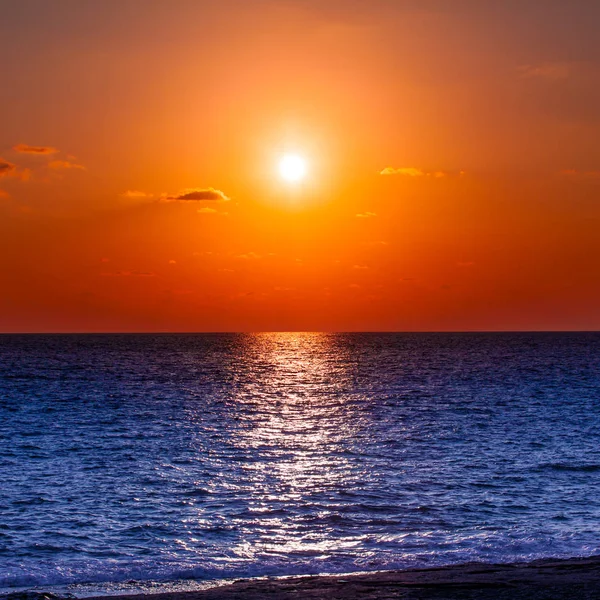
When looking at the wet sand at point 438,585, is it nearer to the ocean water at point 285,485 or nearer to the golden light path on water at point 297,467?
the ocean water at point 285,485

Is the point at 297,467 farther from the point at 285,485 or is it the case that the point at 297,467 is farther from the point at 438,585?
the point at 438,585

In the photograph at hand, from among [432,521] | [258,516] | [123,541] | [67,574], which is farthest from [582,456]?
[67,574]

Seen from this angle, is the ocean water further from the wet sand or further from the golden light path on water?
the wet sand

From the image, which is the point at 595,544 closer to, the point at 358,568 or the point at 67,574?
the point at 358,568

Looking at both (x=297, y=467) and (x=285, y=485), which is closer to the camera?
(x=285, y=485)

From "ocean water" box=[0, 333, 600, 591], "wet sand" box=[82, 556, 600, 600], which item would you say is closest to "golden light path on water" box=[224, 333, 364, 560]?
"ocean water" box=[0, 333, 600, 591]

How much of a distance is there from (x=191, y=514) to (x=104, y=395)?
51295 millimetres

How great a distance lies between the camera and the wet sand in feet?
55.9

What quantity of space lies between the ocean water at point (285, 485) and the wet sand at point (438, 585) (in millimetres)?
1609

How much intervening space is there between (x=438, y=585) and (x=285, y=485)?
14.9 metres

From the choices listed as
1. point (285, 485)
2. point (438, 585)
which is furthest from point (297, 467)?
point (438, 585)

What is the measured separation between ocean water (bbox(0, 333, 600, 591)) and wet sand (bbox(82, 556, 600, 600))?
161cm

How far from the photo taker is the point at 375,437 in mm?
47406

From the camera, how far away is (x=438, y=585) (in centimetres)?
1786
